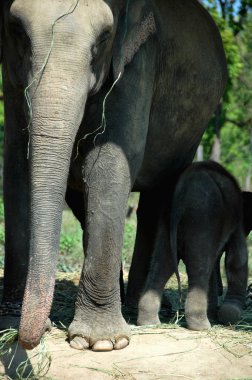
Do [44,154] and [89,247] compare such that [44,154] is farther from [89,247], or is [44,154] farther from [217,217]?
[217,217]

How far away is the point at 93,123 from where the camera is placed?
5668mm

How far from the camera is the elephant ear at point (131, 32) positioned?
215 inches

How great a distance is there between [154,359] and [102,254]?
2.65 ft

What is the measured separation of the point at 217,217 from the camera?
21.0 ft

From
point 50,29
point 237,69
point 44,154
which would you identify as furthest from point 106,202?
point 237,69

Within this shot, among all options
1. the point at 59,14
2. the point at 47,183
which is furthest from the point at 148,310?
the point at 59,14

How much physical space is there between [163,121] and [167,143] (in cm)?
26

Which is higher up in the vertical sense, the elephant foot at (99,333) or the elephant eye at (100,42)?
the elephant eye at (100,42)

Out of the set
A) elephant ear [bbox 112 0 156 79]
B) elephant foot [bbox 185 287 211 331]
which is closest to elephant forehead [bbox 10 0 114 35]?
elephant ear [bbox 112 0 156 79]

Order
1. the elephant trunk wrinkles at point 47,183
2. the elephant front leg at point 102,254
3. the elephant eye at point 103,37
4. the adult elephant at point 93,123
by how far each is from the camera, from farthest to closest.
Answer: the elephant front leg at point 102,254 → the elephant eye at point 103,37 → the adult elephant at point 93,123 → the elephant trunk wrinkles at point 47,183

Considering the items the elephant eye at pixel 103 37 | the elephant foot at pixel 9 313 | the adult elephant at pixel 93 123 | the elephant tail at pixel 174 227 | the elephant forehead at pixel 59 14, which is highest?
the elephant forehead at pixel 59 14

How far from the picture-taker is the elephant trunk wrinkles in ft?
15.3

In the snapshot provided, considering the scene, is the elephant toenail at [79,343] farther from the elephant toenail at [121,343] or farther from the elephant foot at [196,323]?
→ the elephant foot at [196,323]

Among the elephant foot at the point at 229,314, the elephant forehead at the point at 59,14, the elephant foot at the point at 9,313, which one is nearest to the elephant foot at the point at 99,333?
the elephant foot at the point at 9,313
